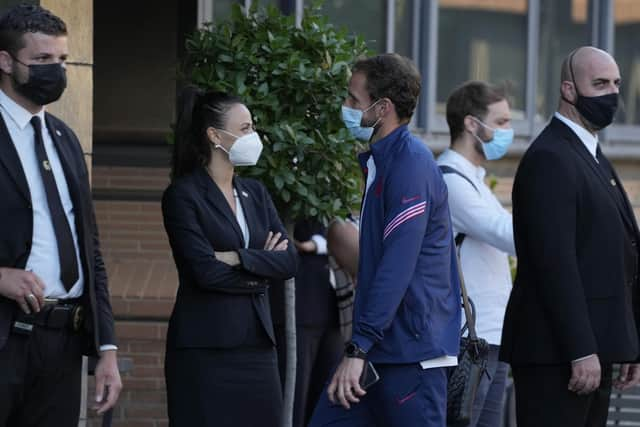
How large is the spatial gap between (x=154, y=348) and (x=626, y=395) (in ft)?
9.55

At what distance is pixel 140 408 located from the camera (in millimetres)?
9070

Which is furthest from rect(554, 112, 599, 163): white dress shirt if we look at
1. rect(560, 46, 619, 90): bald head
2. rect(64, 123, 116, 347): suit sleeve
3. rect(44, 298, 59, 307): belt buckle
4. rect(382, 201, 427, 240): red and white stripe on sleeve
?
rect(44, 298, 59, 307): belt buckle

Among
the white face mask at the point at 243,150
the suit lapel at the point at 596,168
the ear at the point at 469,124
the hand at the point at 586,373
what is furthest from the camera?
the ear at the point at 469,124

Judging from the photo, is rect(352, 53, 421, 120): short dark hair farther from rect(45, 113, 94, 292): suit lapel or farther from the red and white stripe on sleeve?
rect(45, 113, 94, 292): suit lapel

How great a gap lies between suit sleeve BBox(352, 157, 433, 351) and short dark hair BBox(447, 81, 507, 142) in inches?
67.3

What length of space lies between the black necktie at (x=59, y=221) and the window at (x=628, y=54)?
6.82 m

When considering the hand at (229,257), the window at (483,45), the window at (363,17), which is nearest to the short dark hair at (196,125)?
the hand at (229,257)

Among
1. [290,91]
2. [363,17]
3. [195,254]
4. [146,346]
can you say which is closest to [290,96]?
[290,91]

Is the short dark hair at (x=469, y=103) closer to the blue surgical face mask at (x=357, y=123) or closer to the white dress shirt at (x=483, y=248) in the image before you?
the white dress shirt at (x=483, y=248)

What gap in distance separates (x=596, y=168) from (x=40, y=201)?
215cm

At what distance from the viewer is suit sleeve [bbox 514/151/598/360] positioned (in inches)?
210

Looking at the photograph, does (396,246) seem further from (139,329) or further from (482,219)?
(139,329)

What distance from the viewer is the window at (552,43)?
10.9 metres

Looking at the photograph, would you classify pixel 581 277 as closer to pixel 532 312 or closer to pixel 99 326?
pixel 532 312
